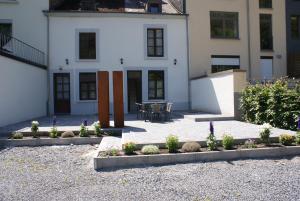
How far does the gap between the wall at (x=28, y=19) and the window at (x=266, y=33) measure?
1425cm

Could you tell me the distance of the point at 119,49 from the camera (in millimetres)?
22125

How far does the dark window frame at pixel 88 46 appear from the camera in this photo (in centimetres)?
2191

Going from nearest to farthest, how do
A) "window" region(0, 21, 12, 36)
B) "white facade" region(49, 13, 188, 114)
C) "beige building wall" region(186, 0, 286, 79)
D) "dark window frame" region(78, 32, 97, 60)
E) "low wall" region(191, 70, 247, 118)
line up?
"low wall" region(191, 70, 247, 118), "window" region(0, 21, 12, 36), "white facade" region(49, 13, 188, 114), "dark window frame" region(78, 32, 97, 60), "beige building wall" region(186, 0, 286, 79)

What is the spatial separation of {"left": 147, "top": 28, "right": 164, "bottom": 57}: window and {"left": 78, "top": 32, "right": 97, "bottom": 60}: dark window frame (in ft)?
11.2

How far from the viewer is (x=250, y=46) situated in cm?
2383

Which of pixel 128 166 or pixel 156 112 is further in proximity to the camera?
pixel 156 112

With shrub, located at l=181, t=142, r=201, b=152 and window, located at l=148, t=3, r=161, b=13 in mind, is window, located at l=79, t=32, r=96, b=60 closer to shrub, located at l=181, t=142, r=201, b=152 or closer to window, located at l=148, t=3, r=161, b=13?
window, located at l=148, t=3, r=161, b=13

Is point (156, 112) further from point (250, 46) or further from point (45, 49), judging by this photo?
point (250, 46)

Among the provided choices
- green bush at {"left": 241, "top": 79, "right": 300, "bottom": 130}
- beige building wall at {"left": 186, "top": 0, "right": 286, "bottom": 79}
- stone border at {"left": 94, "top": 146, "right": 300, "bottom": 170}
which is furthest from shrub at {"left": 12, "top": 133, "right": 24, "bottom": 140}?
beige building wall at {"left": 186, "top": 0, "right": 286, "bottom": 79}

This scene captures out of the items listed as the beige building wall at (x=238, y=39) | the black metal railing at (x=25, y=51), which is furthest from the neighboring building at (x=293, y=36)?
Answer: the black metal railing at (x=25, y=51)

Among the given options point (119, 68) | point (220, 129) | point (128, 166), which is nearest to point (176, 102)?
point (119, 68)

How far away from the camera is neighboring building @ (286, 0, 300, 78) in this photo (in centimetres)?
2409

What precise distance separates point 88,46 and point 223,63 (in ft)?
29.2

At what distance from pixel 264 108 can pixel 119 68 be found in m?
10.5
